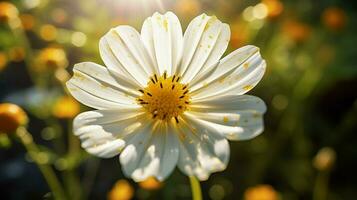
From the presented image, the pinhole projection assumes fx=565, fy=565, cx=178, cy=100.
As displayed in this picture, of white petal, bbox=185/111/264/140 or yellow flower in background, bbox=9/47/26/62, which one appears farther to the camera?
yellow flower in background, bbox=9/47/26/62

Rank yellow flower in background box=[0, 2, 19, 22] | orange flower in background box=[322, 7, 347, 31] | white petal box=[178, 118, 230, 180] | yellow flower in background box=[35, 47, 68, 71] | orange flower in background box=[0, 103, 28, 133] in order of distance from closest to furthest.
Answer: 1. white petal box=[178, 118, 230, 180]
2. orange flower in background box=[0, 103, 28, 133]
3. yellow flower in background box=[35, 47, 68, 71]
4. yellow flower in background box=[0, 2, 19, 22]
5. orange flower in background box=[322, 7, 347, 31]

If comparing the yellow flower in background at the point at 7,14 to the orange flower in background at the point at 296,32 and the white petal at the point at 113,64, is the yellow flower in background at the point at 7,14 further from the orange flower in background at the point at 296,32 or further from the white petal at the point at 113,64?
the orange flower in background at the point at 296,32

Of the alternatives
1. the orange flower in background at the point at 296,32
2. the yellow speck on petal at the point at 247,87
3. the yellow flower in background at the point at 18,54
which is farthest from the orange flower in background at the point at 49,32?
the yellow speck on petal at the point at 247,87

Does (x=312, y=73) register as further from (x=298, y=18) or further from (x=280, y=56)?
(x=298, y=18)

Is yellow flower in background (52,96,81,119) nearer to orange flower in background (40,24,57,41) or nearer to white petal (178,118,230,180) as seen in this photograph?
orange flower in background (40,24,57,41)

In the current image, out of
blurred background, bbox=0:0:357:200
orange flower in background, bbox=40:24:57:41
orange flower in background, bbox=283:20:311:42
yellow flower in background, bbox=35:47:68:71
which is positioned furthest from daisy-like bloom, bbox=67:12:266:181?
orange flower in background, bbox=283:20:311:42

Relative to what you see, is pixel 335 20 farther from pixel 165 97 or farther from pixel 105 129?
pixel 105 129

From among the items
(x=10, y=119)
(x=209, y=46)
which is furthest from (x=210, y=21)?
(x=10, y=119)
